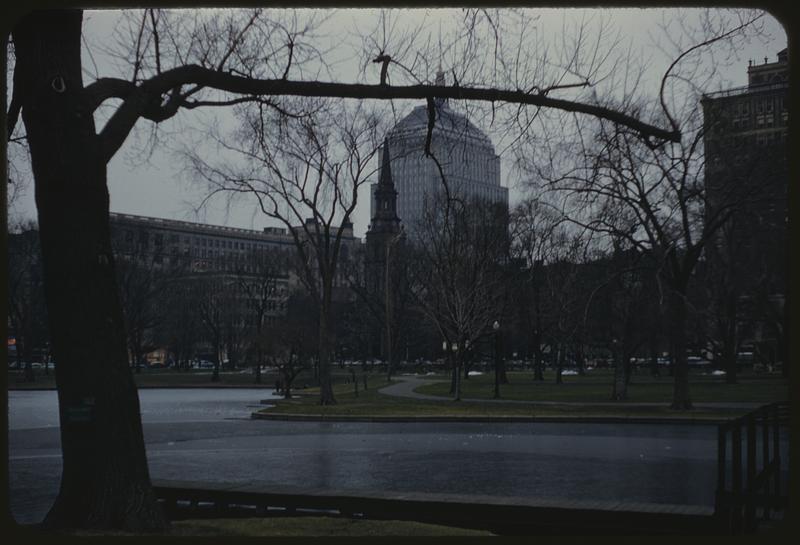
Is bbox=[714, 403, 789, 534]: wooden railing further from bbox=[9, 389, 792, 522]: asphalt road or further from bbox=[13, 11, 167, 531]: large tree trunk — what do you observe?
bbox=[13, 11, 167, 531]: large tree trunk

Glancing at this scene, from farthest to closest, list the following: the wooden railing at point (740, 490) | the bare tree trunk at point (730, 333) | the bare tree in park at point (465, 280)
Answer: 1. the bare tree in park at point (465, 280)
2. the bare tree trunk at point (730, 333)
3. the wooden railing at point (740, 490)

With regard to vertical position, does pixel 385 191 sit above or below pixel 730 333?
above

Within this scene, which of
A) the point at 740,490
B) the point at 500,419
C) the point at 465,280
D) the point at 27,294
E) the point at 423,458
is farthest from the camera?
the point at 27,294

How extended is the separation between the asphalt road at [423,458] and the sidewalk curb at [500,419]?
67 cm

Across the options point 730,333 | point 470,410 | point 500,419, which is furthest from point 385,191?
point 730,333

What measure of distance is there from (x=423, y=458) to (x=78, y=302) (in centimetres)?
1048

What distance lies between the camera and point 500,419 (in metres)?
27.8

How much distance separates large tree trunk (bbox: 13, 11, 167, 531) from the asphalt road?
3274mm

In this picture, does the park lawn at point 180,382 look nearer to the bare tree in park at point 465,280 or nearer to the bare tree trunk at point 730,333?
the bare tree in park at point 465,280

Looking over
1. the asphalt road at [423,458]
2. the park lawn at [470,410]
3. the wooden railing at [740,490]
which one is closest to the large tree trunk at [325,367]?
the park lawn at [470,410]

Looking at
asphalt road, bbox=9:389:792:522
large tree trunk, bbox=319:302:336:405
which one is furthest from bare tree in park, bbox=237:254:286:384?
asphalt road, bbox=9:389:792:522

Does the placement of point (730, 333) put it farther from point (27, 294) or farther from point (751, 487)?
point (27, 294)

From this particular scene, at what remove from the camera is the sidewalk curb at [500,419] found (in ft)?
86.4

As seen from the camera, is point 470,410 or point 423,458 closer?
point 423,458
